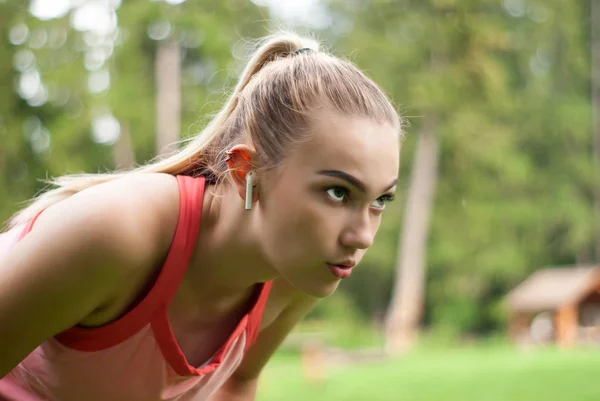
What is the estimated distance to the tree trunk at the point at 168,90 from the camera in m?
9.55

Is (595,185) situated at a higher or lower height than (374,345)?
higher

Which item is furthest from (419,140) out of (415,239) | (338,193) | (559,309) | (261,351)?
(338,193)

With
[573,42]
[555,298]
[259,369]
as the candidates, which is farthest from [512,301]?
[259,369]

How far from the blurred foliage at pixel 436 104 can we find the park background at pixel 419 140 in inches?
1.4

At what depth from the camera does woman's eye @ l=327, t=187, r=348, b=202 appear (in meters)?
1.31

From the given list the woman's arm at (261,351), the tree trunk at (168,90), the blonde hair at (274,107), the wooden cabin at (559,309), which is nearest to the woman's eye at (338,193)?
the blonde hair at (274,107)

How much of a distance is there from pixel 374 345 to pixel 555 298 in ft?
10.3

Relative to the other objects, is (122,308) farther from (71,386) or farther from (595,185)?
(595,185)

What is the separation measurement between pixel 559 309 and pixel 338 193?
1318 centimetres

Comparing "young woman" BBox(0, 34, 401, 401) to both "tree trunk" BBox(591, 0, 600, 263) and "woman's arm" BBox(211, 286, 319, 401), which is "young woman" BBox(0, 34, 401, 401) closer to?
"woman's arm" BBox(211, 286, 319, 401)

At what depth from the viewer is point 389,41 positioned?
1378cm

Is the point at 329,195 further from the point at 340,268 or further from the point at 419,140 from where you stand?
the point at 419,140

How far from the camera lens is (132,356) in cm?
147

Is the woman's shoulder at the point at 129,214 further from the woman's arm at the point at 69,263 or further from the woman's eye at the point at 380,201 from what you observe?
the woman's eye at the point at 380,201
